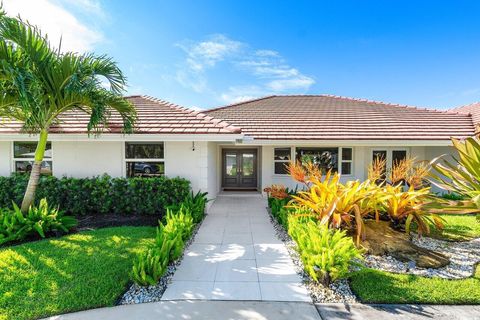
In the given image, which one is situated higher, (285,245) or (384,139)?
(384,139)

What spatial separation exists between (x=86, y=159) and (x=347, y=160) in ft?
40.3

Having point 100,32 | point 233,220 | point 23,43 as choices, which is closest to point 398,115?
point 233,220

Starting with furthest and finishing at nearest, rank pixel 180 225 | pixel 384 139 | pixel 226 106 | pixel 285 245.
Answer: pixel 226 106, pixel 384 139, pixel 285 245, pixel 180 225

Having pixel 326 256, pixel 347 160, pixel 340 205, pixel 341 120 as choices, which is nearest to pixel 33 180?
pixel 326 256

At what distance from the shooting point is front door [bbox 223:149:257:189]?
1516 cm

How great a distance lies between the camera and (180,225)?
5289mm

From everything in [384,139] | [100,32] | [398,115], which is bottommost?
[384,139]

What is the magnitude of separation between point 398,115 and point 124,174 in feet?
49.9

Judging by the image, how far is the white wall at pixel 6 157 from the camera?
359 inches

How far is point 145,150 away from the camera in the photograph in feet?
29.3

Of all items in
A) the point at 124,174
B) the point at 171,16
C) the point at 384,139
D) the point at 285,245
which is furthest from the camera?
the point at 384,139

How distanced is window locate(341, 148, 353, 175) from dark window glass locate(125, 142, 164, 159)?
30.7 feet

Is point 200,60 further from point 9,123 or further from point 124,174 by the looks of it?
point 9,123

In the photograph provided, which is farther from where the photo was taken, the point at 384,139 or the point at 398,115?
the point at 398,115
